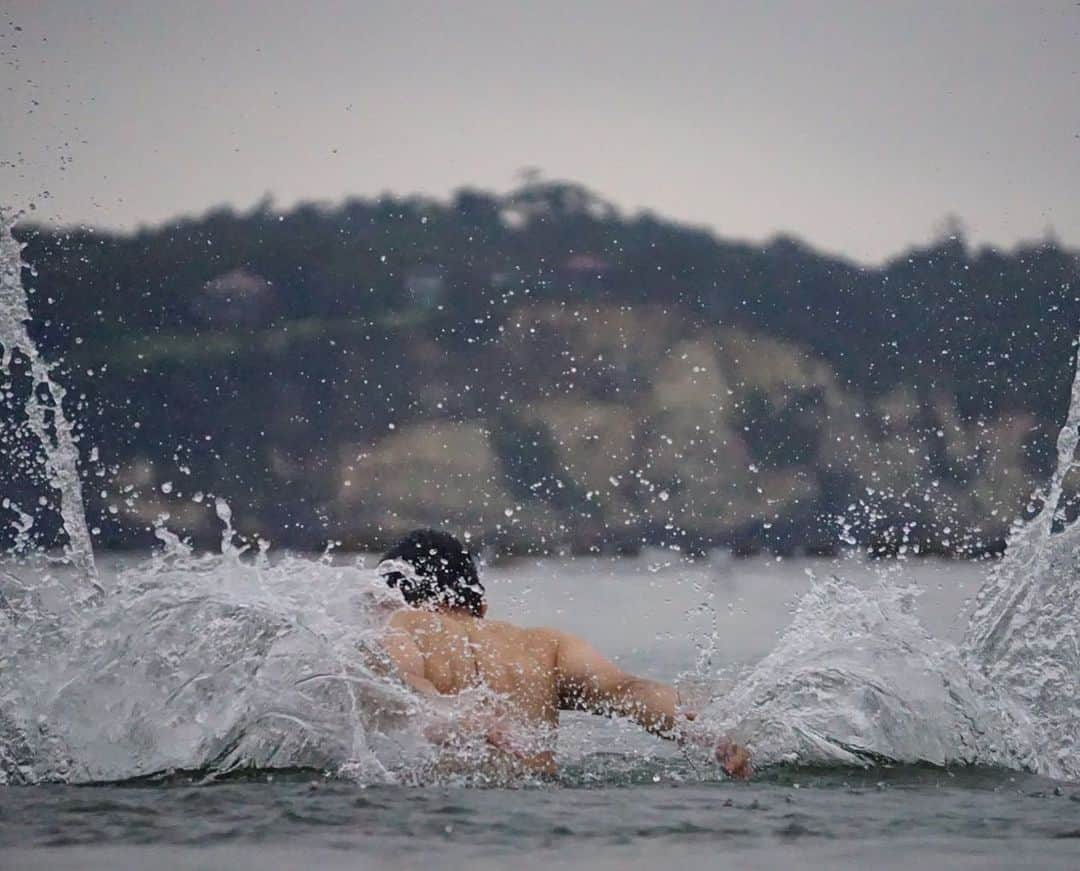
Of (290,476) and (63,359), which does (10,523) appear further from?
(290,476)

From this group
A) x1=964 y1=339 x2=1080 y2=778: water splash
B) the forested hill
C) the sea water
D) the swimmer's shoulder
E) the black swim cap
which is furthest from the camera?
the forested hill

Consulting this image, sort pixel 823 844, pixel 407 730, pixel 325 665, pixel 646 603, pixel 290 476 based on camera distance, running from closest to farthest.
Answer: pixel 823 844 < pixel 407 730 < pixel 325 665 < pixel 646 603 < pixel 290 476

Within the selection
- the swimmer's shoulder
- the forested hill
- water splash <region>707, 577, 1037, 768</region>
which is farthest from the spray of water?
the forested hill

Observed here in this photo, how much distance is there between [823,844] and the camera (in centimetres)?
516

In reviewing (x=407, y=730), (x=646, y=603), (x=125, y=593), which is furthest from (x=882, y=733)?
(x=646, y=603)

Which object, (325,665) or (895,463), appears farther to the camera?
(895,463)

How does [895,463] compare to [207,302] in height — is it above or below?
below

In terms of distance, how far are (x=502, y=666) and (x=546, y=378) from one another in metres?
28.4

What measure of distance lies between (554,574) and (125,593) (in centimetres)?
2359

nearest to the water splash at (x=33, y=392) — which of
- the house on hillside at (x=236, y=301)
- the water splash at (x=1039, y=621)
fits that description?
the water splash at (x=1039, y=621)

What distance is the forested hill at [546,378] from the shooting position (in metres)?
30.6

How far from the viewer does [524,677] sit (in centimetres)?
654

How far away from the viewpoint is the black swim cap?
668 cm

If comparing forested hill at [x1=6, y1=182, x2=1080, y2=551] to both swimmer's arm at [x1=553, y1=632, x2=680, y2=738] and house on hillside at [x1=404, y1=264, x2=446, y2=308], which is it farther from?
swimmer's arm at [x1=553, y1=632, x2=680, y2=738]
